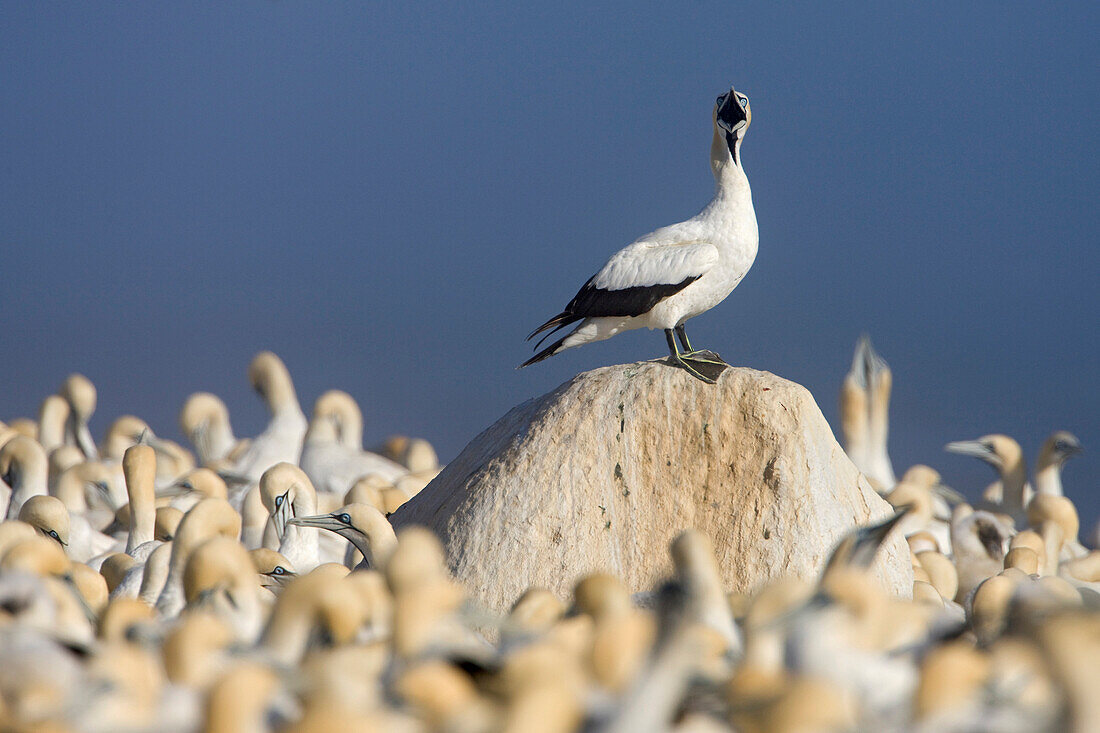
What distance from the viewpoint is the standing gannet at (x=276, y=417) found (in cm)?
1540

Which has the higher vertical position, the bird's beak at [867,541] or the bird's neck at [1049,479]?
the bird's neck at [1049,479]

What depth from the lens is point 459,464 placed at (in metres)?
7.41

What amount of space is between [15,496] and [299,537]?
4.22 meters

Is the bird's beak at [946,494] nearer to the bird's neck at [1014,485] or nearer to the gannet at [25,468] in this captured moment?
the bird's neck at [1014,485]

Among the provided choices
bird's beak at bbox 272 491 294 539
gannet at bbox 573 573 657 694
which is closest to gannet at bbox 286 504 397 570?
bird's beak at bbox 272 491 294 539

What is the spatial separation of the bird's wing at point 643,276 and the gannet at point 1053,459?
10.1 m

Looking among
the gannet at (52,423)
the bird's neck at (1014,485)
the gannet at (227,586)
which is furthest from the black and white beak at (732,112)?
the gannet at (52,423)

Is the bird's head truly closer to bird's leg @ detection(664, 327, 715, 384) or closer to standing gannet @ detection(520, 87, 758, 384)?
standing gannet @ detection(520, 87, 758, 384)

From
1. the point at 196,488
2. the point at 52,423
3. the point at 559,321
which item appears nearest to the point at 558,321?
the point at 559,321

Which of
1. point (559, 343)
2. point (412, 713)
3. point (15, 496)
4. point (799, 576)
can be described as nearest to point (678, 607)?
point (412, 713)

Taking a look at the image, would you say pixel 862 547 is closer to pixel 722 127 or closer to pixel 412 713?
pixel 412 713

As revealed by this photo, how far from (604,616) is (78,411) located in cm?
1601

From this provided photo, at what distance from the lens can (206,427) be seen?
18.8 metres

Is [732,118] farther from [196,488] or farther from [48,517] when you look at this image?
[196,488]
